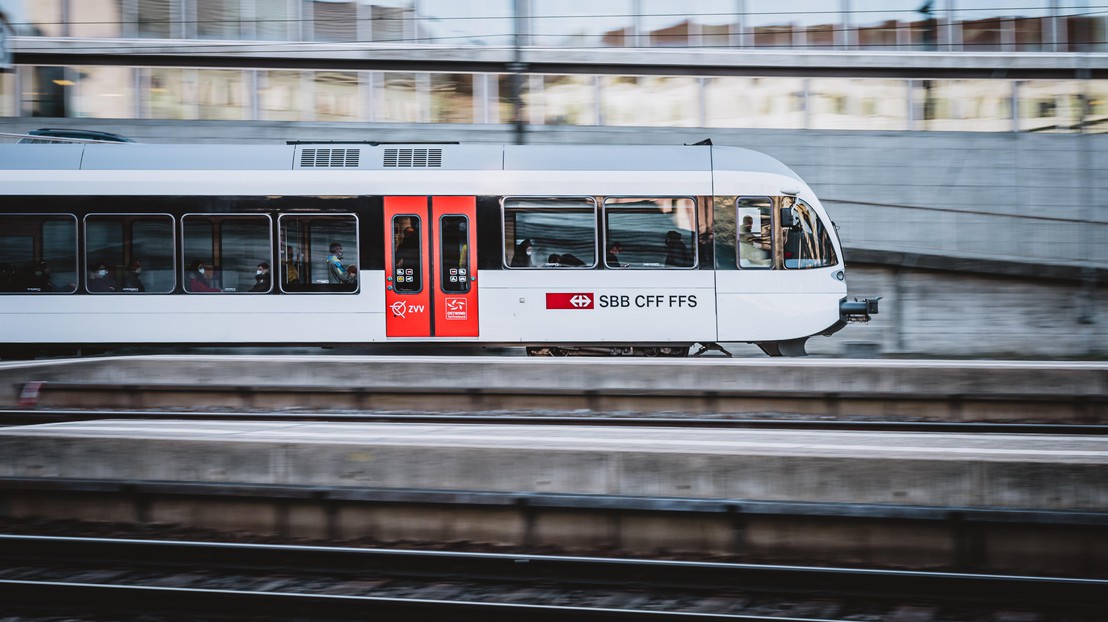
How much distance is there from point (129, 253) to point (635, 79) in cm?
1284

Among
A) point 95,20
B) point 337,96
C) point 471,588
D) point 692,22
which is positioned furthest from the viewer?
point 337,96

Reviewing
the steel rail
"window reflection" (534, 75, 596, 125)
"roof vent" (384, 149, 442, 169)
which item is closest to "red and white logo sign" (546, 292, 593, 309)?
"roof vent" (384, 149, 442, 169)

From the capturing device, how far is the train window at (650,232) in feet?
42.5

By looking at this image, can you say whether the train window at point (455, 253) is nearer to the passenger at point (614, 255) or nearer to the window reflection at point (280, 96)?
the passenger at point (614, 255)

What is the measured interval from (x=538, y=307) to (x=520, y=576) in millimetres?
8202

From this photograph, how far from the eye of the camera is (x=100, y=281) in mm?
13117

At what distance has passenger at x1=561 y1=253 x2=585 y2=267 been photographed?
1305cm

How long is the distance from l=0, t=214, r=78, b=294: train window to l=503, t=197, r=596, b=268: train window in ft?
20.6

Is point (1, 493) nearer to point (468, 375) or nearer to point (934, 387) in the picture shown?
point (468, 375)

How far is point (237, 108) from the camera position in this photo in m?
22.0

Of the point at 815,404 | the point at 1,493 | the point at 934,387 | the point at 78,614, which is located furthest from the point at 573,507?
the point at 934,387

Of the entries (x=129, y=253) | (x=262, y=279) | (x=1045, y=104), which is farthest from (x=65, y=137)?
(x=1045, y=104)

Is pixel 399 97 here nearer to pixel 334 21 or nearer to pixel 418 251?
pixel 334 21

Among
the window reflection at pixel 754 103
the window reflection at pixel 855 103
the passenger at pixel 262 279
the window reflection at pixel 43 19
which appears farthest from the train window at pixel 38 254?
the window reflection at pixel 855 103
